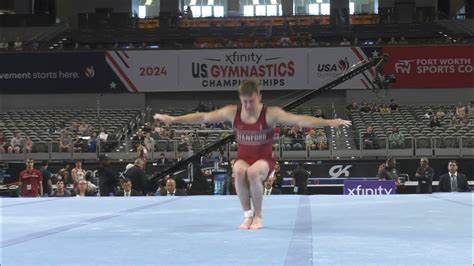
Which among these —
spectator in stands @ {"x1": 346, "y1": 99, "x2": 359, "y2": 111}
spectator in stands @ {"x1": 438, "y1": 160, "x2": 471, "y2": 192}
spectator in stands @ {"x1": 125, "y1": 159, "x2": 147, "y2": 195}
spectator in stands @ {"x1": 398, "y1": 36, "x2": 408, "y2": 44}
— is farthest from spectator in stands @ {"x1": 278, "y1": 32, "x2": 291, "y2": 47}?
spectator in stands @ {"x1": 438, "y1": 160, "x2": 471, "y2": 192}

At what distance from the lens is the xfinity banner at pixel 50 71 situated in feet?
79.6

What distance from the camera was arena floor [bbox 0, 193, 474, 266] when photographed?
334 cm

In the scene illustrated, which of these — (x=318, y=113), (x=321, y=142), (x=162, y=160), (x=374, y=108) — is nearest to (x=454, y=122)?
(x=374, y=108)

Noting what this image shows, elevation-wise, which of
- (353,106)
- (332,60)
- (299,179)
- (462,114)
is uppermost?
(332,60)

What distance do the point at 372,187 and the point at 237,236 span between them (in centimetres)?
771

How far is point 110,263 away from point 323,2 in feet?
93.6

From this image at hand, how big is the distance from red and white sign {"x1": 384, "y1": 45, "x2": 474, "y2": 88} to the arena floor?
17.5 m

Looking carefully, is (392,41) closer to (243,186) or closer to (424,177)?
(424,177)

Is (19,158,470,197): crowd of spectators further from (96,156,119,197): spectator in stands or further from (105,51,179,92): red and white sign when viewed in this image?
(105,51,179,92): red and white sign

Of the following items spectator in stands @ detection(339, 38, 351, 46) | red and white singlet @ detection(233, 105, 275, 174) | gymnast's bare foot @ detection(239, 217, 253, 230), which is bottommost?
gymnast's bare foot @ detection(239, 217, 253, 230)

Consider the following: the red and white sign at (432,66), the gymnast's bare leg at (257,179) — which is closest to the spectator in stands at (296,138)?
the red and white sign at (432,66)

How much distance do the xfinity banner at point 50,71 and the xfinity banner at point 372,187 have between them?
14.9 m

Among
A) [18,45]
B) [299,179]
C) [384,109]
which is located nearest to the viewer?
[299,179]

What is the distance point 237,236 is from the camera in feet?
14.2
